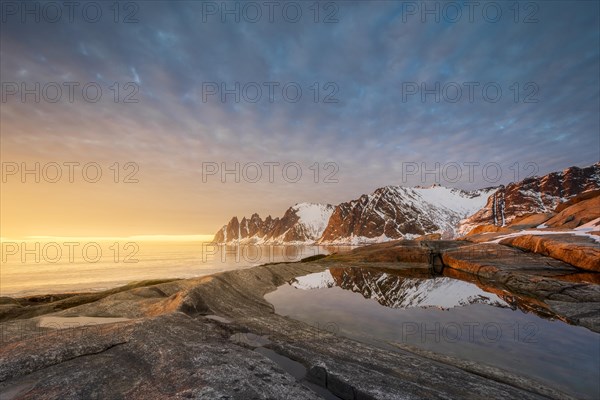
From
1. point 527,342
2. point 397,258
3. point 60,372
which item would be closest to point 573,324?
point 527,342

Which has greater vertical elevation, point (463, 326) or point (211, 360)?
point (211, 360)

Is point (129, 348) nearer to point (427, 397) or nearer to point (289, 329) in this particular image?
point (289, 329)

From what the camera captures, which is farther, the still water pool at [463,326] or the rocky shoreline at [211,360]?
the still water pool at [463,326]

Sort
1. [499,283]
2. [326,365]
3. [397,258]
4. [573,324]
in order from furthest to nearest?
[397,258], [499,283], [573,324], [326,365]

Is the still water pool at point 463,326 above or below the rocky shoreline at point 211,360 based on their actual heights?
below

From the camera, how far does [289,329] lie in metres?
20.6

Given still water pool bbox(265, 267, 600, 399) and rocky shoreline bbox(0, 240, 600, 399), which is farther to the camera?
still water pool bbox(265, 267, 600, 399)

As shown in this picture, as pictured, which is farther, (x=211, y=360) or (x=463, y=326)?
(x=463, y=326)

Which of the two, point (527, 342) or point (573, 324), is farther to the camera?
point (573, 324)

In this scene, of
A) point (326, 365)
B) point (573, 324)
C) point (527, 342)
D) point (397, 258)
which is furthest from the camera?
point (397, 258)

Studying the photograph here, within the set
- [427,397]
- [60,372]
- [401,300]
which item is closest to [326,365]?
[427,397]

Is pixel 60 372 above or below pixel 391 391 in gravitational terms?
above

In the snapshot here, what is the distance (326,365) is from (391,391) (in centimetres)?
339

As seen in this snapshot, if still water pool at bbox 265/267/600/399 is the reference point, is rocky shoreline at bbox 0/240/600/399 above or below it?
above
